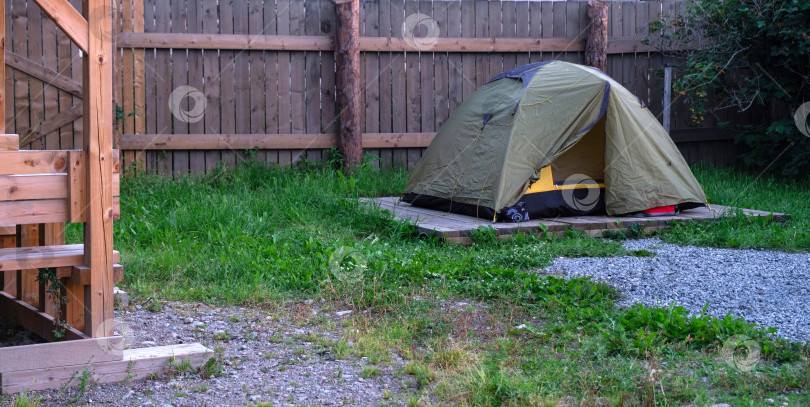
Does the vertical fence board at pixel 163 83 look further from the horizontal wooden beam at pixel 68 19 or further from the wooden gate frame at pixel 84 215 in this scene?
the horizontal wooden beam at pixel 68 19

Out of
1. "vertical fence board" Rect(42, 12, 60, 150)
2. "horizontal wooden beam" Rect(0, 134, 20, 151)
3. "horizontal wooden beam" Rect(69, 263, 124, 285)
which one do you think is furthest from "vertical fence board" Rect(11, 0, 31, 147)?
"horizontal wooden beam" Rect(69, 263, 124, 285)

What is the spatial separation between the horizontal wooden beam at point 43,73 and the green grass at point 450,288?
3.88 feet

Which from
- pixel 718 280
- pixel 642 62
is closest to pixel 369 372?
pixel 718 280

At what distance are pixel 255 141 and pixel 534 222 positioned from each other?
3.60 metres

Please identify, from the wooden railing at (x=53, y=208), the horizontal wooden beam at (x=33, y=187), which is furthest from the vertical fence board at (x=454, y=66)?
the horizontal wooden beam at (x=33, y=187)

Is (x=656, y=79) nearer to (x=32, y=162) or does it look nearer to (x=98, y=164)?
Result: (x=98, y=164)

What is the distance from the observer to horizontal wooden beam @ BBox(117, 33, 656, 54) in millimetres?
8406

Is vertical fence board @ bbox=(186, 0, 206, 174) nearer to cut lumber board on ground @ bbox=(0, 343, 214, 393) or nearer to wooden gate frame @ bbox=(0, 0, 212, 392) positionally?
wooden gate frame @ bbox=(0, 0, 212, 392)

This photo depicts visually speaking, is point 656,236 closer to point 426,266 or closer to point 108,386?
point 426,266

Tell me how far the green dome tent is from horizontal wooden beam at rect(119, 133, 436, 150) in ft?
5.93

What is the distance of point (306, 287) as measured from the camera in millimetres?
4898

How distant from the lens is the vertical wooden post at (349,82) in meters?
8.75

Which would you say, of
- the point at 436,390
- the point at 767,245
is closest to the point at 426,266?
the point at 436,390

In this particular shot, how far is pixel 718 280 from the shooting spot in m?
4.91
